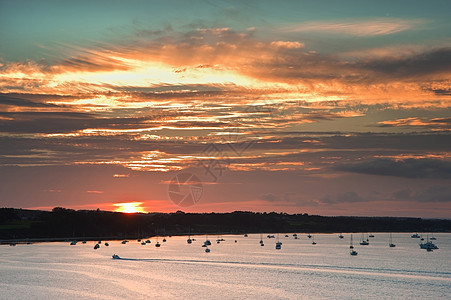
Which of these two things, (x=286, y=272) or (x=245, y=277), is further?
(x=286, y=272)

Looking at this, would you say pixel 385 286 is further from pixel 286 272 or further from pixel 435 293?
pixel 286 272

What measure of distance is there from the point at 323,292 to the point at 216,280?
3140 centimetres

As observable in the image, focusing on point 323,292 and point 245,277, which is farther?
point 245,277

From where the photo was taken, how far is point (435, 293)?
419ft

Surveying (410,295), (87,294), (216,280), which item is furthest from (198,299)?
(410,295)

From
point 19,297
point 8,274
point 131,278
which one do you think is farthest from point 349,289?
point 8,274

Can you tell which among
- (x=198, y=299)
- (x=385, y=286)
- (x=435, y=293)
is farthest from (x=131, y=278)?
(x=435, y=293)

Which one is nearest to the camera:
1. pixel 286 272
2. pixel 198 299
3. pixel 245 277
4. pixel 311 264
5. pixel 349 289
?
pixel 198 299

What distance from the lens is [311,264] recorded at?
655 ft

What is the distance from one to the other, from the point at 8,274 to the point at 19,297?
5171 cm

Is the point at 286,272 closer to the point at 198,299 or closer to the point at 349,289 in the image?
the point at 349,289

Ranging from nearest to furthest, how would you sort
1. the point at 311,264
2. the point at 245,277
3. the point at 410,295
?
the point at 410,295 → the point at 245,277 → the point at 311,264

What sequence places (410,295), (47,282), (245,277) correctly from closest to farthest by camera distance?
(410,295) → (47,282) → (245,277)

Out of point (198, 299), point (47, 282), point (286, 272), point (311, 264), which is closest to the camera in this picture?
point (198, 299)
